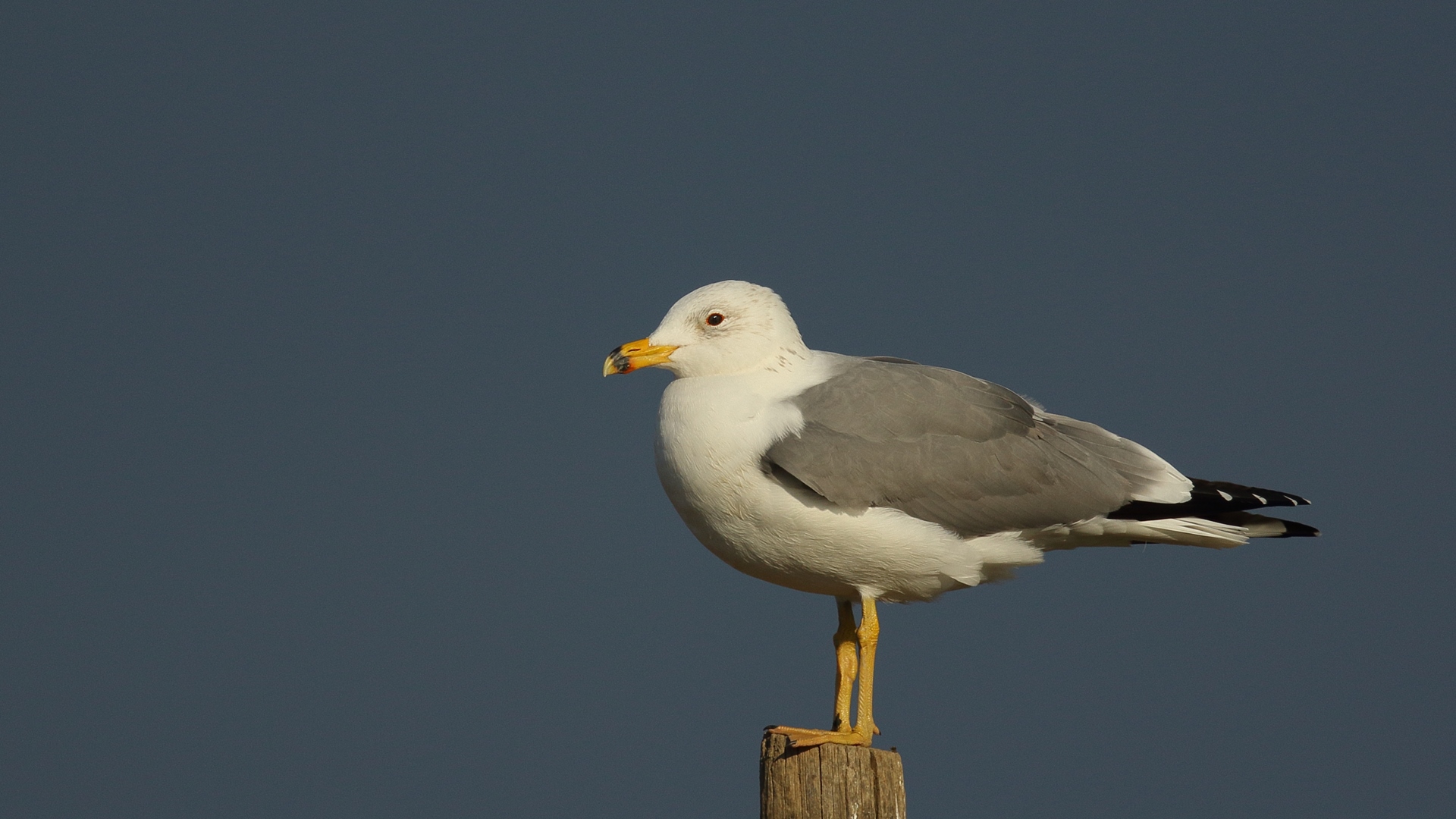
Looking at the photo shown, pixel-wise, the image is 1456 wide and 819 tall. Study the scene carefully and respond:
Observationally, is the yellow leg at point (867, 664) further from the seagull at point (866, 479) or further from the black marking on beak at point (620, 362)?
the black marking on beak at point (620, 362)

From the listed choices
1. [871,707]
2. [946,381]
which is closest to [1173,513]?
[946,381]

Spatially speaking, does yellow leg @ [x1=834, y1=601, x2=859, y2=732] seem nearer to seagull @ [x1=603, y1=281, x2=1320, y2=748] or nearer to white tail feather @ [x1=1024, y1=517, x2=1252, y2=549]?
seagull @ [x1=603, y1=281, x2=1320, y2=748]

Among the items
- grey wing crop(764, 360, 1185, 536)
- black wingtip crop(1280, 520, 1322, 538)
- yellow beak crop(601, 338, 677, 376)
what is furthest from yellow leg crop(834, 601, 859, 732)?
black wingtip crop(1280, 520, 1322, 538)

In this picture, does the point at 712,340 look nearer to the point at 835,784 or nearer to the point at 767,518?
the point at 767,518

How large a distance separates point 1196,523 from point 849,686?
6.81 ft

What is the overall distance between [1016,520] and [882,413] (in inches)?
35.2

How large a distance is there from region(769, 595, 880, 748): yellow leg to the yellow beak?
1570 millimetres

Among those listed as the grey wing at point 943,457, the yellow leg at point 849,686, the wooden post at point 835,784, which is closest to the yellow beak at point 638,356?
the grey wing at point 943,457

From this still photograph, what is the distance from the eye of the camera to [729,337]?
257 inches

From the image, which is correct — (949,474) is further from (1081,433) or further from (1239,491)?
(1239,491)

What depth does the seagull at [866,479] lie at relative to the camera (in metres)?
6.11

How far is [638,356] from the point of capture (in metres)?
6.54

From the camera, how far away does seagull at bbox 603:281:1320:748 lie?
6.11 metres

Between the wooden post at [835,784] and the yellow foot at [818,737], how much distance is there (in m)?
0.03
